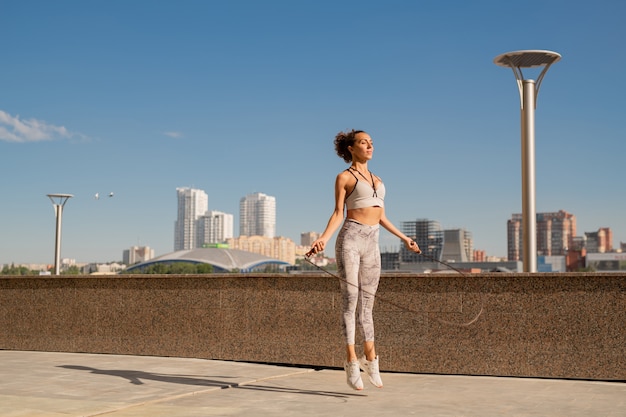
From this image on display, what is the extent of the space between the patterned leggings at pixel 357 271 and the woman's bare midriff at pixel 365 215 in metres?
0.03

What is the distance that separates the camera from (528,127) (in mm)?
11562

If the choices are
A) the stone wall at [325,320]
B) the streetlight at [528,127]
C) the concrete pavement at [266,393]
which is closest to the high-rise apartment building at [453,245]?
the streetlight at [528,127]

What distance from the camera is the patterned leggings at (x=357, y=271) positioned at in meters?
5.62

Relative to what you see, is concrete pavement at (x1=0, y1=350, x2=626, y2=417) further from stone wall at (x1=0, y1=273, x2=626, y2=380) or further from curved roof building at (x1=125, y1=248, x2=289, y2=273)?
curved roof building at (x1=125, y1=248, x2=289, y2=273)

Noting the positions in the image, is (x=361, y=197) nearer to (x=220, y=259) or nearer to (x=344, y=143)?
(x=344, y=143)

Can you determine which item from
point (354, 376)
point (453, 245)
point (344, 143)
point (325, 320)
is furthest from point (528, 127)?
point (453, 245)

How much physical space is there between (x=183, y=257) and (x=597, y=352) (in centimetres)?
16302

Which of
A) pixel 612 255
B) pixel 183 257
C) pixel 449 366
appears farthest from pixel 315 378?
pixel 612 255

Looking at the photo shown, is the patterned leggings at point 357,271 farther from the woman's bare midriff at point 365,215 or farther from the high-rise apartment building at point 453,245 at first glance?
the high-rise apartment building at point 453,245

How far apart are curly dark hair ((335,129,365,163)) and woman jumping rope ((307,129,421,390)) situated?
0.37ft

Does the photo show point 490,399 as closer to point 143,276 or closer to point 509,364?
point 509,364

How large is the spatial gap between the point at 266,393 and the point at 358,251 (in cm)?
129

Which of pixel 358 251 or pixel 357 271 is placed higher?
pixel 358 251

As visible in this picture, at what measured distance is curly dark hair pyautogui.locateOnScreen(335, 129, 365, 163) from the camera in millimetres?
6004
